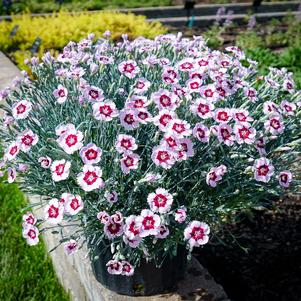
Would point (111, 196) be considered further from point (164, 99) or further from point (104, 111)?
point (164, 99)

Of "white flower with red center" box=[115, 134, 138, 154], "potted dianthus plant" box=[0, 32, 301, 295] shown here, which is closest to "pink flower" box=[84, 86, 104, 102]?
"potted dianthus plant" box=[0, 32, 301, 295]

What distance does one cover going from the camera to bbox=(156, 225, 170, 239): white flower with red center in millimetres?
2078

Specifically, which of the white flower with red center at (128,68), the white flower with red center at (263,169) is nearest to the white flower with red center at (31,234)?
the white flower with red center at (128,68)

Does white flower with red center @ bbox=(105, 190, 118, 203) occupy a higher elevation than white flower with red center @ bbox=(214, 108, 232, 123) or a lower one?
lower

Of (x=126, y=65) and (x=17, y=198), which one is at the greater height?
(x=126, y=65)

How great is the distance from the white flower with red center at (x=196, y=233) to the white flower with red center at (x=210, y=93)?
0.48m

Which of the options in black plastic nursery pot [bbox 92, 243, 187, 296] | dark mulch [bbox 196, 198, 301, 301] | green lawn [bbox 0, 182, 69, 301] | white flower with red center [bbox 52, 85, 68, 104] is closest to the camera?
white flower with red center [bbox 52, 85, 68, 104]

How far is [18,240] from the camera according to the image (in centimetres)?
351

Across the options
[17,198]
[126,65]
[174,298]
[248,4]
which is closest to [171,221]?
[174,298]

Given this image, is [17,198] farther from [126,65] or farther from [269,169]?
[269,169]

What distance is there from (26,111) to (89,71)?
0.47 metres

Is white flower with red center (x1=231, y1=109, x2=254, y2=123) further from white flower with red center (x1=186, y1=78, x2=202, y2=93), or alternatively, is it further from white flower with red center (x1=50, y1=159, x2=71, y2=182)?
white flower with red center (x1=50, y1=159, x2=71, y2=182)

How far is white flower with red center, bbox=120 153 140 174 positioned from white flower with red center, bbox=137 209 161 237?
0.15 metres

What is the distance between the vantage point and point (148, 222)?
80.4 inches
